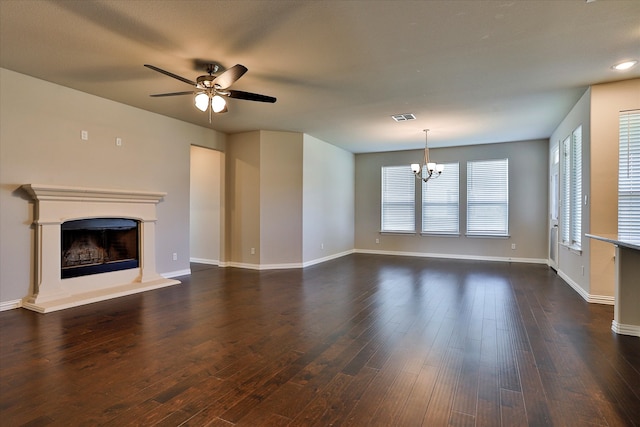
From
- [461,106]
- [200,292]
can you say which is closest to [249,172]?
[200,292]

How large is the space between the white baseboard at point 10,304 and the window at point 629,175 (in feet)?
23.3

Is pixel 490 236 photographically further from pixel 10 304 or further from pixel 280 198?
pixel 10 304

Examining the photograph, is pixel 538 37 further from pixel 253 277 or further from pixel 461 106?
pixel 253 277

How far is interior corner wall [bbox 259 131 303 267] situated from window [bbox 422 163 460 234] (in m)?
3.49

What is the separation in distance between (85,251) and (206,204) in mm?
2768

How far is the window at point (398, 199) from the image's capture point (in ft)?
28.1

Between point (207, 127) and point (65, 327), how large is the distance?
4.18m

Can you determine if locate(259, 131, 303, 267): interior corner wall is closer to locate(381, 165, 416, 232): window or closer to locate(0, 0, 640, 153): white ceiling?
locate(0, 0, 640, 153): white ceiling

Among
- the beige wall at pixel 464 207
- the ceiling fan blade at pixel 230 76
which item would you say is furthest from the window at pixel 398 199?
the ceiling fan blade at pixel 230 76

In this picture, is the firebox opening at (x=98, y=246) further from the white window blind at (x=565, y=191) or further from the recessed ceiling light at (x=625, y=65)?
the white window blind at (x=565, y=191)

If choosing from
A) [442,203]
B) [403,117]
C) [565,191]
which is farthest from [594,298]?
[442,203]

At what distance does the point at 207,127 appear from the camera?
21.0 feet

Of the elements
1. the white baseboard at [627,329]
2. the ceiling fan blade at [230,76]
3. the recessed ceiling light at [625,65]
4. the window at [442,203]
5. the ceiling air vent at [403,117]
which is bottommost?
the white baseboard at [627,329]

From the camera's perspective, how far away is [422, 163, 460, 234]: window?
319 inches
